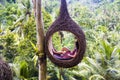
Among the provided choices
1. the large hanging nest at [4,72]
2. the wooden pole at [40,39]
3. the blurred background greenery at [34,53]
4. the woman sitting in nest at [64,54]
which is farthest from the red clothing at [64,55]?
the large hanging nest at [4,72]

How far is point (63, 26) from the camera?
178 inches

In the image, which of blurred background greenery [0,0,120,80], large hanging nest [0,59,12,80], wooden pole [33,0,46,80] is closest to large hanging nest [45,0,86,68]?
wooden pole [33,0,46,80]

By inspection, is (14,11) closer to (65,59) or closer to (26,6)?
(26,6)

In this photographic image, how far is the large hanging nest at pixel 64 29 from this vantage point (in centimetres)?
446

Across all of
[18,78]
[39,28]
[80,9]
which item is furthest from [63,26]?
[80,9]

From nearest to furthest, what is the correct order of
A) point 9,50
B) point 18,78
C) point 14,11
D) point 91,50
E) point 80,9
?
1. point 18,78
2. point 9,50
3. point 91,50
4. point 14,11
5. point 80,9

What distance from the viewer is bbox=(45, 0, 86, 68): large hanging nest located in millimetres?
4465

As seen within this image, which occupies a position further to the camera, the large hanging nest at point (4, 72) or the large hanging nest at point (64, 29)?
the large hanging nest at point (64, 29)

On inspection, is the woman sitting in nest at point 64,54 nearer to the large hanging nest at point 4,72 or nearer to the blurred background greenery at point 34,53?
the blurred background greenery at point 34,53

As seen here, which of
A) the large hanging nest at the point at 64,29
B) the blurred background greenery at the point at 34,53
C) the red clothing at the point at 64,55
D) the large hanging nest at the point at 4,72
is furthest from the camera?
the blurred background greenery at the point at 34,53

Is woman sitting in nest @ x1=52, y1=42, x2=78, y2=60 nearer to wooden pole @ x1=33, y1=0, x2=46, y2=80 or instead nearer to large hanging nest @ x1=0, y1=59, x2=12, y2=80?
wooden pole @ x1=33, y1=0, x2=46, y2=80

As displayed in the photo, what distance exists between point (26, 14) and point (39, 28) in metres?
6.39

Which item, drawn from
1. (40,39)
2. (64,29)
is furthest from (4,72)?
(64,29)

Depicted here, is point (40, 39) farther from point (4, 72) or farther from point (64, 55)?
point (4, 72)
